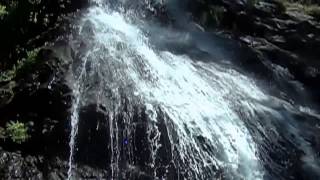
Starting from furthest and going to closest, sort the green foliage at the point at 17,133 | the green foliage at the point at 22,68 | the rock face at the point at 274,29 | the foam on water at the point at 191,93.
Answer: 1. the rock face at the point at 274,29
2. the green foliage at the point at 22,68
3. the foam on water at the point at 191,93
4. the green foliage at the point at 17,133

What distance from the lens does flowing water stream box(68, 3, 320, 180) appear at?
7816 millimetres

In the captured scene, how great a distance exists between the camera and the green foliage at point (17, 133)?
7.49 m

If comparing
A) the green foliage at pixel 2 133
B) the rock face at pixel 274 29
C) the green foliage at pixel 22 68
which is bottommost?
the green foliage at pixel 2 133

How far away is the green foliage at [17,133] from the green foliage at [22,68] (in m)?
1.32

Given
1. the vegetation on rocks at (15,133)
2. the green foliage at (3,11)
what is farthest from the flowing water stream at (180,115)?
the green foliage at (3,11)

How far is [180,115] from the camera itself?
837cm

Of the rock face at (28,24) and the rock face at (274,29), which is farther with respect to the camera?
the rock face at (274,29)

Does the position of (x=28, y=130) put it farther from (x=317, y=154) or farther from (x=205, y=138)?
(x=317, y=154)

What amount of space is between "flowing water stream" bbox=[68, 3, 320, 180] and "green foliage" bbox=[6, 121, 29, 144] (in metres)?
0.64

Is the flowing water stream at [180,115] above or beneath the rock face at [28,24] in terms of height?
beneath

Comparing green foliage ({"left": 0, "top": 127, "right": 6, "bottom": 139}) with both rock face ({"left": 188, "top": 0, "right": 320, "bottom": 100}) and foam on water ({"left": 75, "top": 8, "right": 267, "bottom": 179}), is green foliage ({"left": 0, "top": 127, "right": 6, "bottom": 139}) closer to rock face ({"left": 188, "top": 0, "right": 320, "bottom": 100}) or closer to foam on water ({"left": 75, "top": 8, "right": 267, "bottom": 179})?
foam on water ({"left": 75, "top": 8, "right": 267, "bottom": 179})

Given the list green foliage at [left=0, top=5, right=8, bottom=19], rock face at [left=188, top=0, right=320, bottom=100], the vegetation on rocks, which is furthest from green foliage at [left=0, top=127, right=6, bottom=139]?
rock face at [left=188, top=0, right=320, bottom=100]

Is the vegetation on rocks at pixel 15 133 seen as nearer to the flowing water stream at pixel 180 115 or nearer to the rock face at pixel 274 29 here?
the flowing water stream at pixel 180 115

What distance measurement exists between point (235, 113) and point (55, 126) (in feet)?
9.40
